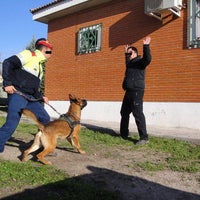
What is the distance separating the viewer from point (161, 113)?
10.4 metres

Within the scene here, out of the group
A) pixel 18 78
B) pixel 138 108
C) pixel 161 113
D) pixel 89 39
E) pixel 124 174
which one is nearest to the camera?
pixel 124 174

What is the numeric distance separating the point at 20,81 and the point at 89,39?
7948 millimetres

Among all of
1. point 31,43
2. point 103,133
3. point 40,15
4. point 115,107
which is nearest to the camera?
point 103,133

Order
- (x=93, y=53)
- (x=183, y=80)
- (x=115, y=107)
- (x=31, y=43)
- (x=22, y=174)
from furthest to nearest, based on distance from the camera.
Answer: (x=31, y=43) → (x=93, y=53) → (x=115, y=107) → (x=183, y=80) → (x=22, y=174)

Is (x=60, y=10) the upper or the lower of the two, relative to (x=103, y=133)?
upper

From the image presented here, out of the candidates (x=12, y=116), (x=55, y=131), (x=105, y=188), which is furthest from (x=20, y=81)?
(x=105, y=188)

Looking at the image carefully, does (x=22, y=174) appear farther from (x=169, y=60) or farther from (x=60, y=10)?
(x=60, y=10)

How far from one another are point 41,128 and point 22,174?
0.92 metres

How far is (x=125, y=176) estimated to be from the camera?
4820mm

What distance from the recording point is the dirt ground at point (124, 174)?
4211 millimetres

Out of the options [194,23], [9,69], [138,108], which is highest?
[194,23]

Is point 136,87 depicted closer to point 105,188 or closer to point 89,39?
point 105,188

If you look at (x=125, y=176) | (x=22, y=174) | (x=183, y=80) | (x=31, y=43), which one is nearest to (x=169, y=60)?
(x=183, y=80)

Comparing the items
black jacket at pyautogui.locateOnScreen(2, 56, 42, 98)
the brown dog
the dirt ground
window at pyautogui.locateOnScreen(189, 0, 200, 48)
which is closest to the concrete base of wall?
window at pyautogui.locateOnScreen(189, 0, 200, 48)
